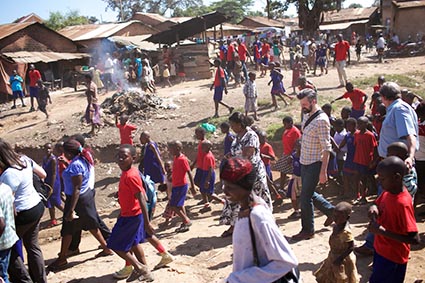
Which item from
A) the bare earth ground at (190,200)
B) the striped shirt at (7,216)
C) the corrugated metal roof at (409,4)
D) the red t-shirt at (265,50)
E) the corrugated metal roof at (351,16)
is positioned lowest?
the bare earth ground at (190,200)

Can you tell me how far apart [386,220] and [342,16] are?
128 feet

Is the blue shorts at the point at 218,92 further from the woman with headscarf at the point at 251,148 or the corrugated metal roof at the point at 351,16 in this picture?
the corrugated metal roof at the point at 351,16

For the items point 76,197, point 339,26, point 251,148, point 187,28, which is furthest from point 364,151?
point 339,26

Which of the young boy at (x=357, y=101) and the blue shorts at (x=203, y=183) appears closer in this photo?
the blue shorts at (x=203, y=183)

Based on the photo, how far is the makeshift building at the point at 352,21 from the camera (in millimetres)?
34875

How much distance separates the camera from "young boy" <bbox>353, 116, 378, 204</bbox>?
21.1 ft

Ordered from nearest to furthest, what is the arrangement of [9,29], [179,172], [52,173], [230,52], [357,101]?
1. [179,172]
2. [52,173]
3. [357,101]
4. [230,52]
5. [9,29]

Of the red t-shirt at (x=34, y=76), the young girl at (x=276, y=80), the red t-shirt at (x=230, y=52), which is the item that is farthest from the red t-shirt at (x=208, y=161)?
the red t-shirt at (x=34, y=76)

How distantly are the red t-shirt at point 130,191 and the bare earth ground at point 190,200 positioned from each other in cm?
81

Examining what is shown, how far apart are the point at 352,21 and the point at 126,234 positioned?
37.1 m

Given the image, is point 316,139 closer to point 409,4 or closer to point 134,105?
point 134,105

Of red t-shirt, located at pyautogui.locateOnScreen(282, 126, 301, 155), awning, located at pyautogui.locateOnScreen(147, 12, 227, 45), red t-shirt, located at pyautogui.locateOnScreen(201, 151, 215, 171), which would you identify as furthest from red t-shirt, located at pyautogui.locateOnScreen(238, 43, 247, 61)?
red t-shirt, located at pyautogui.locateOnScreen(201, 151, 215, 171)

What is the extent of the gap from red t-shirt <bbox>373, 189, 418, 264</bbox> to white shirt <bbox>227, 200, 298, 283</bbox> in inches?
46.2

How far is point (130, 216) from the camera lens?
4496 millimetres
